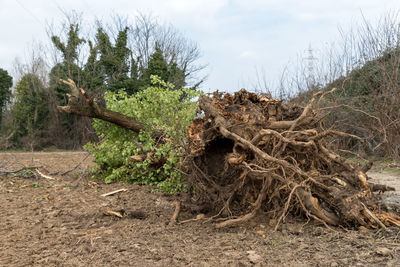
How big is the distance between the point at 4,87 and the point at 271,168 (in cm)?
2534

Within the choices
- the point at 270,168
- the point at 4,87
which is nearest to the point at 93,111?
the point at 270,168

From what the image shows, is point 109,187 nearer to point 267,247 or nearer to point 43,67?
point 267,247

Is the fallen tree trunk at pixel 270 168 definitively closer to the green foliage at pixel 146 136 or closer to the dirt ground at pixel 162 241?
the dirt ground at pixel 162 241

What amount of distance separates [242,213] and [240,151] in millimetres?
746

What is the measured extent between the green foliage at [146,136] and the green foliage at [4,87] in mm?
20321

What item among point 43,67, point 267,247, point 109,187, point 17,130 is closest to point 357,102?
point 109,187

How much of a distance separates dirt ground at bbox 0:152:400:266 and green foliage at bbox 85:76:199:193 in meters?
1.43

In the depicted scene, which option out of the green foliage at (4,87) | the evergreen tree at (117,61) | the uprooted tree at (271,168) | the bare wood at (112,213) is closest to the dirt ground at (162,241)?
the bare wood at (112,213)

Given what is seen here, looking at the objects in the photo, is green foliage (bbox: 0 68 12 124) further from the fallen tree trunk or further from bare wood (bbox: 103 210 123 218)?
the fallen tree trunk

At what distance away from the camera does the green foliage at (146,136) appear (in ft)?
19.9

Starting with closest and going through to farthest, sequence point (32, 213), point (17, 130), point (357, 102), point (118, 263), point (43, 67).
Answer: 1. point (118, 263)
2. point (32, 213)
3. point (357, 102)
4. point (17, 130)
5. point (43, 67)

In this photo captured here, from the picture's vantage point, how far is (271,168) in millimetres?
3381

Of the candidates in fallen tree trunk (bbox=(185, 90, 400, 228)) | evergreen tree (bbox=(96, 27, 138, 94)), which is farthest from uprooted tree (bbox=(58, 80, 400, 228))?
evergreen tree (bbox=(96, 27, 138, 94))

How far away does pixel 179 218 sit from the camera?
163 inches
